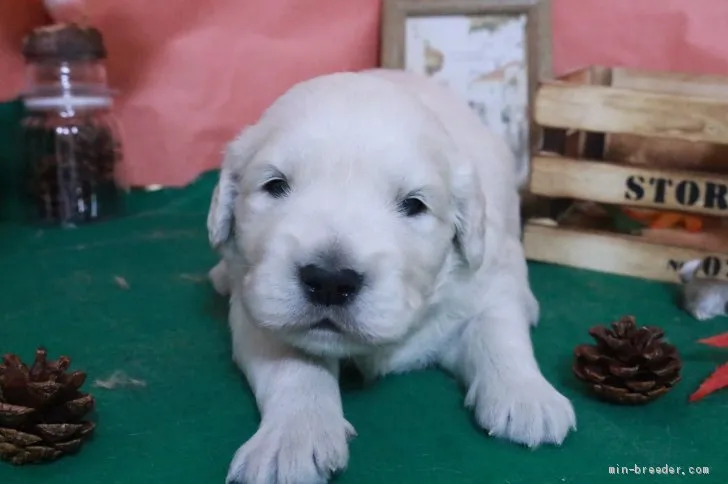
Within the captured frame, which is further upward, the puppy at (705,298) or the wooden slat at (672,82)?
the wooden slat at (672,82)

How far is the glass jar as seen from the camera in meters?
2.92

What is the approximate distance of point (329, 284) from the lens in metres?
1.34

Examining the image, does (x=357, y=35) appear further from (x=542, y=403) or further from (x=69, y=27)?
(x=542, y=403)

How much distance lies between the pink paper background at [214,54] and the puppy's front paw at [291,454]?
2.13 meters

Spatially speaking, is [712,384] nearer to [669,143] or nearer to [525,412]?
[525,412]

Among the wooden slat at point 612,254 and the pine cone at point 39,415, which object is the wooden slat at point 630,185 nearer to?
the wooden slat at point 612,254

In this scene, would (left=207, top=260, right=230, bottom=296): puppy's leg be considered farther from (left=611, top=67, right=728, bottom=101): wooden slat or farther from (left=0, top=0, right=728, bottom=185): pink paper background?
(left=611, top=67, right=728, bottom=101): wooden slat

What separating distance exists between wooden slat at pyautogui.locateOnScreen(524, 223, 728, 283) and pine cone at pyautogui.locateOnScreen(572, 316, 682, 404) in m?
0.90

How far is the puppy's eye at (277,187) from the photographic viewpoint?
1.56m

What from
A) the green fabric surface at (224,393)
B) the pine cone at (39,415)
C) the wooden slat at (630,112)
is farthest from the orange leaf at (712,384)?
the pine cone at (39,415)

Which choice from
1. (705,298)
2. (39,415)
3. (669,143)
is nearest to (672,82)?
(669,143)

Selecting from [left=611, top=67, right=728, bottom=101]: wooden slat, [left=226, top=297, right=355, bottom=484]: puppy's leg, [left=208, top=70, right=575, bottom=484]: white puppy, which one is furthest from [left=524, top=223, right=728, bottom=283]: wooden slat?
[left=226, top=297, right=355, bottom=484]: puppy's leg

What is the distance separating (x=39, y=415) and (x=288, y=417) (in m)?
0.44

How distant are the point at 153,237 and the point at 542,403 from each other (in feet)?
5.97
